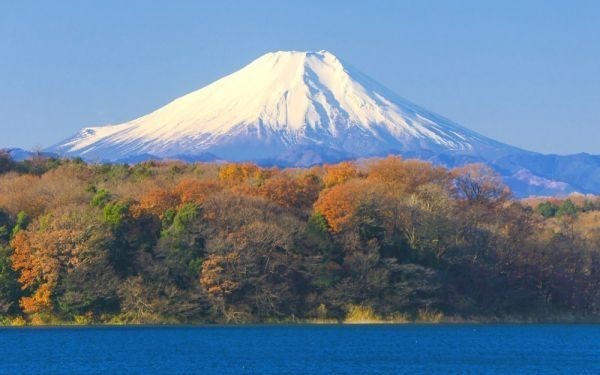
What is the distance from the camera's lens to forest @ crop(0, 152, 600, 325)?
206 ft

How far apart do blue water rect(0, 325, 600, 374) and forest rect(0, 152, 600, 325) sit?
6.33 ft

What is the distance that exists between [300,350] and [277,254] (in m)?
13.3

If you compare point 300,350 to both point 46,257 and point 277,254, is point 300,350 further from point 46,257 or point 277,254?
point 46,257

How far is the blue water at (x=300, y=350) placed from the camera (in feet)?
151

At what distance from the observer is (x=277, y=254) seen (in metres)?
65.2

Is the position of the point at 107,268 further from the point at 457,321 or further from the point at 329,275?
the point at 457,321

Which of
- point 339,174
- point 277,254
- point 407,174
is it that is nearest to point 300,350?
point 277,254

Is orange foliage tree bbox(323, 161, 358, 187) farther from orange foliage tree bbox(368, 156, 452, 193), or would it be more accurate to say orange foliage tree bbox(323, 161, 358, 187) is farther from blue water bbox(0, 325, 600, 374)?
blue water bbox(0, 325, 600, 374)

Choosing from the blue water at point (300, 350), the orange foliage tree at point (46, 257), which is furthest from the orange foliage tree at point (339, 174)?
the orange foliage tree at point (46, 257)

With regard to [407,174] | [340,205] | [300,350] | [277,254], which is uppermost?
[407,174]

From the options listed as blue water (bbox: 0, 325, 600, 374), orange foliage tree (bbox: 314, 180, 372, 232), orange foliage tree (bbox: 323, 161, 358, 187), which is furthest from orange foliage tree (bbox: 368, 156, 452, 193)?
blue water (bbox: 0, 325, 600, 374)

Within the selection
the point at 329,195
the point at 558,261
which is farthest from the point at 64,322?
the point at 558,261

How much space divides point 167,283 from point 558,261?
22.0 m

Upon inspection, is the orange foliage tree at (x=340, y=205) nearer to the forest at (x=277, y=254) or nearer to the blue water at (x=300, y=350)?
the forest at (x=277, y=254)
